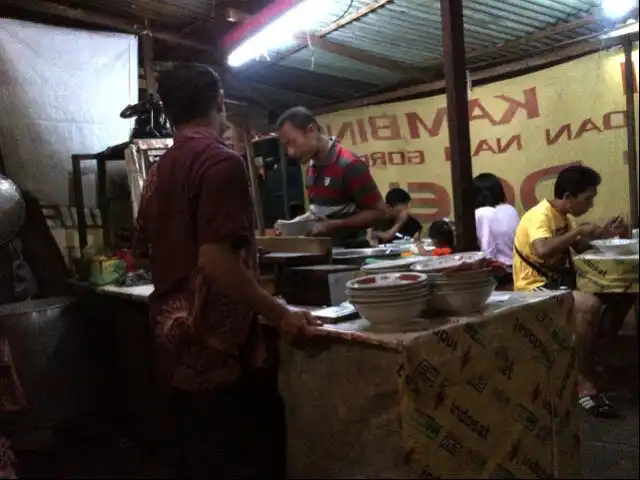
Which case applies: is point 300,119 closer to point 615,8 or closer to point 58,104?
point 615,8

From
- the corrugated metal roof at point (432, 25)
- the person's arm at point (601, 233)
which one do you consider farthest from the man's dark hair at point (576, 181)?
the corrugated metal roof at point (432, 25)

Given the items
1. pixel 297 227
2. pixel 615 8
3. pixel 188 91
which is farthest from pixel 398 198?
pixel 188 91

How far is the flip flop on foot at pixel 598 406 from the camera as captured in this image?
4.12 metres

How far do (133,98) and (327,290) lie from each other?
13.7 ft

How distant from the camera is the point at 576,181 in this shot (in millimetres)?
4242

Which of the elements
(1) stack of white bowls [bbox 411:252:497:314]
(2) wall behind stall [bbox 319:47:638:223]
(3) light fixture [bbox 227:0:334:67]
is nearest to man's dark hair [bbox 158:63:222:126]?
(1) stack of white bowls [bbox 411:252:497:314]

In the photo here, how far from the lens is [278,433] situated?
2418mm

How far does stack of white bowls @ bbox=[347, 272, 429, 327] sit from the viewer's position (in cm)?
207

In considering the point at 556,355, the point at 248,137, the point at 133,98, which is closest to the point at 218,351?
the point at 556,355

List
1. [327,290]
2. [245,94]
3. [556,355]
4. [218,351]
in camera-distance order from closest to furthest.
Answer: [218,351]
[556,355]
[327,290]
[245,94]

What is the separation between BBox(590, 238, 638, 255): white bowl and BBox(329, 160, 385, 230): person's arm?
1.11m

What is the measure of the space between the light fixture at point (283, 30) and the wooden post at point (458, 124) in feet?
5.38

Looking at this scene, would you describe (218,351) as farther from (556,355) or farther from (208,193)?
(556,355)

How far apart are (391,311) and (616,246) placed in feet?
3.49
